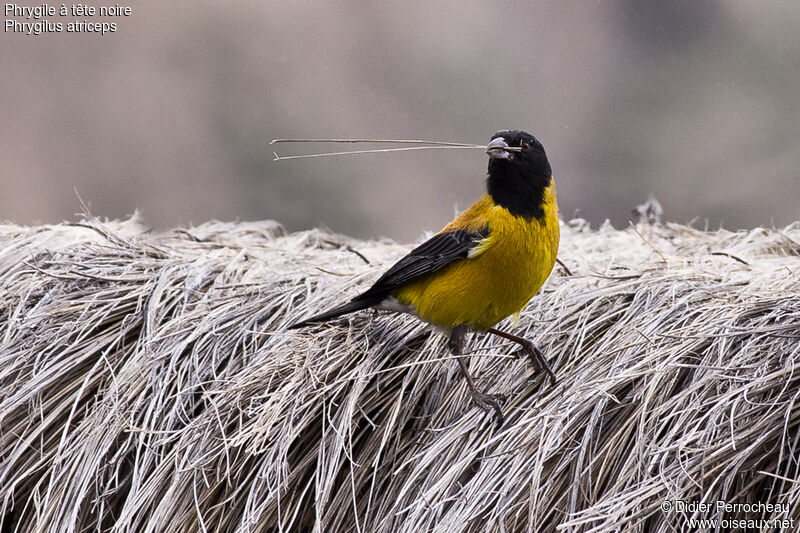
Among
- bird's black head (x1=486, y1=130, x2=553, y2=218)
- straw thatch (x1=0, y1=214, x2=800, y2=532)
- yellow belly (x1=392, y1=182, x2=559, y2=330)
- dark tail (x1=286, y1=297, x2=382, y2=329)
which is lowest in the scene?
straw thatch (x1=0, y1=214, x2=800, y2=532)

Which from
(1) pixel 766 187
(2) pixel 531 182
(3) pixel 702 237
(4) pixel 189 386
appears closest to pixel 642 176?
(1) pixel 766 187

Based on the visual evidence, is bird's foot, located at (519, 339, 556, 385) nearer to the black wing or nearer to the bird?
the bird

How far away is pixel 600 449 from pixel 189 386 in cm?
161

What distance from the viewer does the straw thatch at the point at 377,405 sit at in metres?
2.63

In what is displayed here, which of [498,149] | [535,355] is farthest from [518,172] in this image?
[535,355]

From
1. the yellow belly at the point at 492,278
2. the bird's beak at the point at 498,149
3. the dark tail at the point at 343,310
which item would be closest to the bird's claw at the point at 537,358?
the yellow belly at the point at 492,278

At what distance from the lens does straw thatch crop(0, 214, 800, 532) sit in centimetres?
263

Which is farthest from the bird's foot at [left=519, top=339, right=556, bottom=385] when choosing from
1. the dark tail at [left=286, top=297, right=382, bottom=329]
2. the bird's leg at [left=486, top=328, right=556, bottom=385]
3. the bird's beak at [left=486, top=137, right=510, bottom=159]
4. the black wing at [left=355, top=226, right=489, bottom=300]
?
the bird's beak at [left=486, top=137, right=510, bottom=159]

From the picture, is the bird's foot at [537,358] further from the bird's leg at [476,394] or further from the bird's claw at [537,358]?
the bird's leg at [476,394]

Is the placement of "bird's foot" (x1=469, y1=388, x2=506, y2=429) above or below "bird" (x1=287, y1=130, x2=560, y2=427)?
below

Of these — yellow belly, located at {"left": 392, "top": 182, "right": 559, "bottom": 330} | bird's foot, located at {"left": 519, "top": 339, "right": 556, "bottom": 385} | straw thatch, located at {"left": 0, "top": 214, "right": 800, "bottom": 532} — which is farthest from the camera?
yellow belly, located at {"left": 392, "top": 182, "right": 559, "bottom": 330}

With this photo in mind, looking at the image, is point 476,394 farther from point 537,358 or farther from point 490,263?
point 490,263

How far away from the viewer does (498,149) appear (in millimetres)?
3369

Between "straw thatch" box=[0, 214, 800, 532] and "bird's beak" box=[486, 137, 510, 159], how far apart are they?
659 mm
